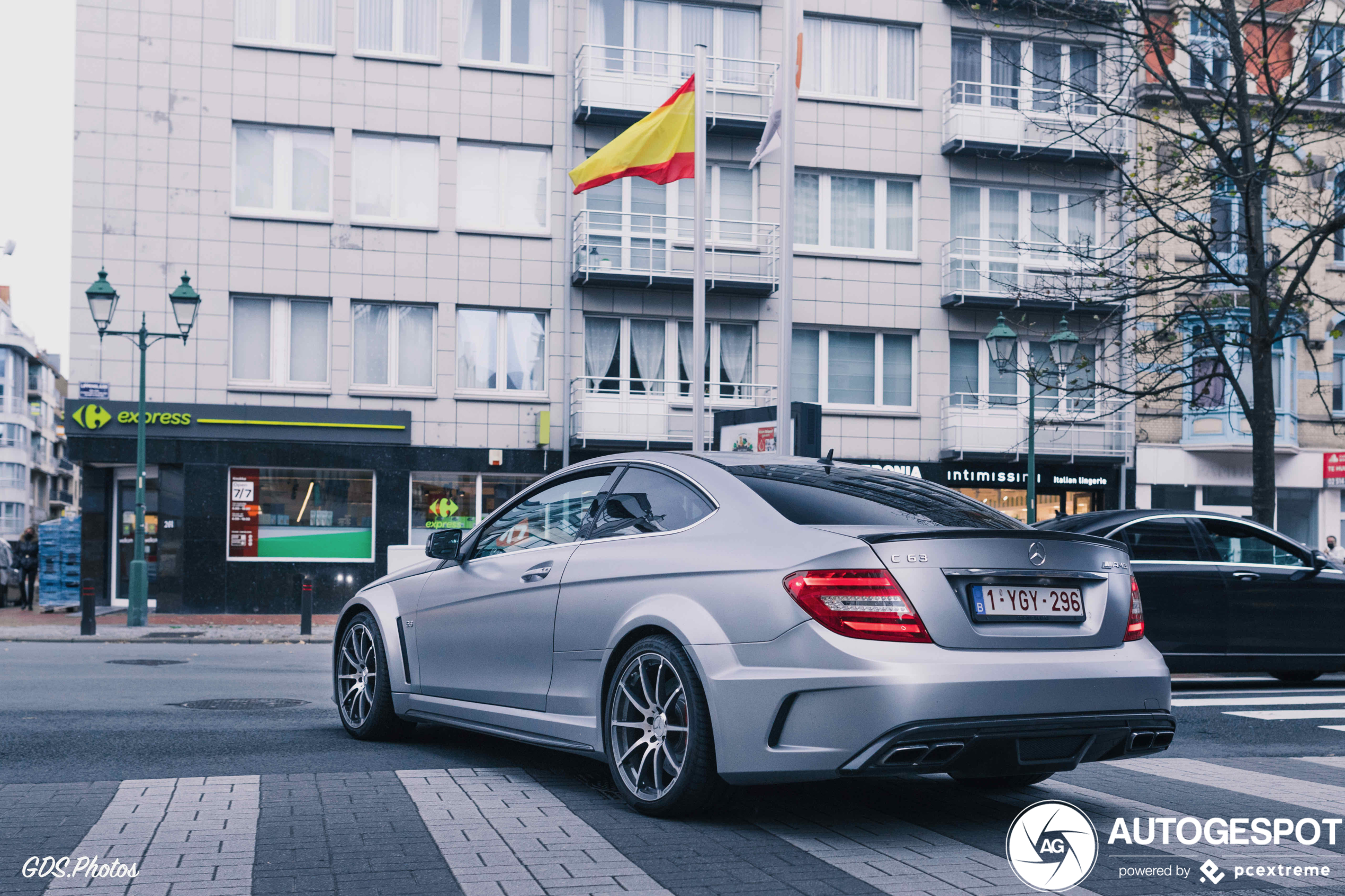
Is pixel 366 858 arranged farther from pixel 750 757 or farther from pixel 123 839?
pixel 750 757

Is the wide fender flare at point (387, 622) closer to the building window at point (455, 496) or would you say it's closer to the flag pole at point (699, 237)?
the flag pole at point (699, 237)

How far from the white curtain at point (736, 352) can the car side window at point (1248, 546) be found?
53.2ft

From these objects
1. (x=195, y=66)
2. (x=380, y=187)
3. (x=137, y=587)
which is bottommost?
(x=137, y=587)

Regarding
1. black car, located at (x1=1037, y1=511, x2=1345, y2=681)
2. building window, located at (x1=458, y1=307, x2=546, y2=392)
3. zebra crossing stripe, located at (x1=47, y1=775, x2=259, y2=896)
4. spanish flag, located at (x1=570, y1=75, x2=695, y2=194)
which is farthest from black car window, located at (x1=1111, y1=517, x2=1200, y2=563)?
building window, located at (x1=458, y1=307, x2=546, y2=392)

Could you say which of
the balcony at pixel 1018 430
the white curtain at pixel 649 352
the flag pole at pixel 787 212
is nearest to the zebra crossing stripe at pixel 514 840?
Answer: the flag pole at pixel 787 212

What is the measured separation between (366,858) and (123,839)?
37.2 inches

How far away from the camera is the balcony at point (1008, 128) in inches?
1110

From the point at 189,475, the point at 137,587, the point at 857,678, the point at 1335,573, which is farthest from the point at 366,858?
the point at 189,475

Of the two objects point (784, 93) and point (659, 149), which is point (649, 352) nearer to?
point (659, 149)

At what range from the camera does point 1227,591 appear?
11.6 metres

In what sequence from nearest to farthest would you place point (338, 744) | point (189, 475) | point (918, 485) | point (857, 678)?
point (857, 678) < point (918, 485) < point (338, 744) < point (189, 475)

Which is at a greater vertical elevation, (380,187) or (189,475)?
(380,187)

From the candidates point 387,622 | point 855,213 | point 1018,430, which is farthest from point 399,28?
point 387,622

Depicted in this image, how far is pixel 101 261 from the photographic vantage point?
24.6 meters
